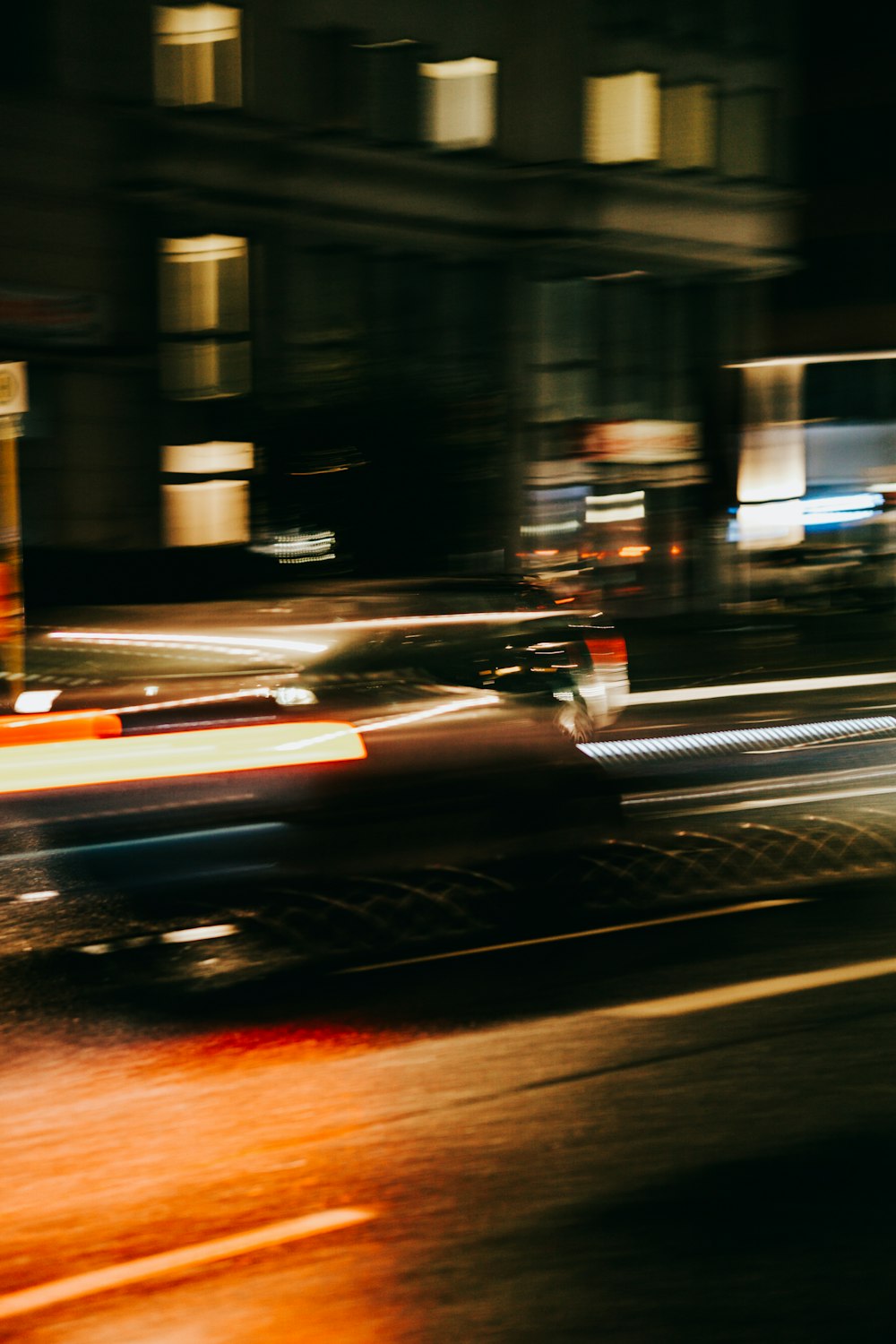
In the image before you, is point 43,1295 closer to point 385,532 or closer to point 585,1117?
point 585,1117

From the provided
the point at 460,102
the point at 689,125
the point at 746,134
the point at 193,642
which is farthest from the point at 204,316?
the point at 193,642

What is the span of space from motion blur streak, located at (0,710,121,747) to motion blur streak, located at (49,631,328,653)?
743mm

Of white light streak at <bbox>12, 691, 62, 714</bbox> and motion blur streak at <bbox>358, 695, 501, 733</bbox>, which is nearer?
white light streak at <bbox>12, 691, 62, 714</bbox>

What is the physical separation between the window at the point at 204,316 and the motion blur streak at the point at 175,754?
62.2 feet

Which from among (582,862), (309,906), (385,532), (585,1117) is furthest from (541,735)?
(385,532)

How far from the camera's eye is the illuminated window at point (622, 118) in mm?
31781

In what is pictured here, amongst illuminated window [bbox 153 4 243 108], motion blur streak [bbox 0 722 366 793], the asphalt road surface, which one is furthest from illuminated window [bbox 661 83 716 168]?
the asphalt road surface

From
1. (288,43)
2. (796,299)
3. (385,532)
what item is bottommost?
(385,532)

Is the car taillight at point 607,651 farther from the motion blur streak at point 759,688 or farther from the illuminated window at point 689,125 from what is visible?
the illuminated window at point 689,125

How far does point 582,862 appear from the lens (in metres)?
8.48

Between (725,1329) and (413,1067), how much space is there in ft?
6.75

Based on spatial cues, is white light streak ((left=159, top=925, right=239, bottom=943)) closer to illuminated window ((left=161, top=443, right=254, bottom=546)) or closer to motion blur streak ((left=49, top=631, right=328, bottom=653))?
motion blur streak ((left=49, top=631, right=328, bottom=653))

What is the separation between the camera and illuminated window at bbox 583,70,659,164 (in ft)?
104

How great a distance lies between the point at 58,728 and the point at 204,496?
1908cm
